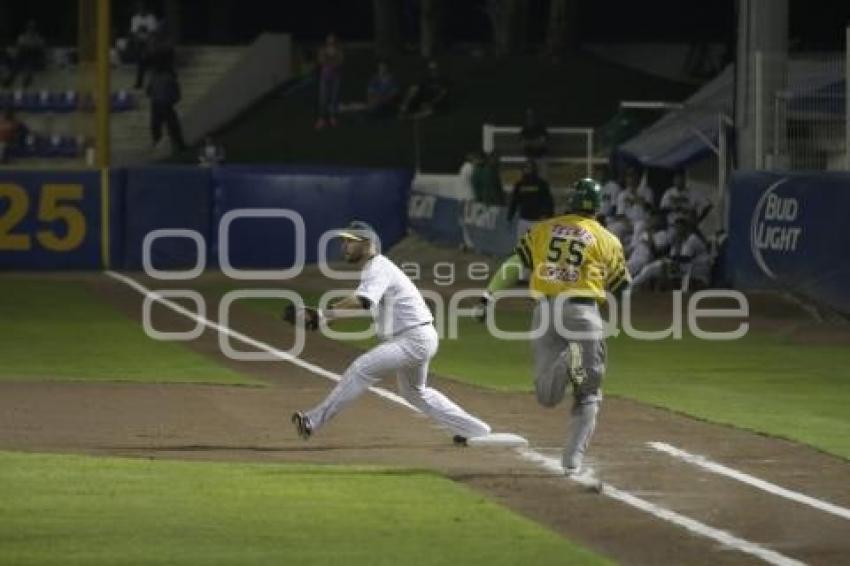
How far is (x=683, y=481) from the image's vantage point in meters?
15.1

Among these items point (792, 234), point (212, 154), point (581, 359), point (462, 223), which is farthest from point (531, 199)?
point (581, 359)

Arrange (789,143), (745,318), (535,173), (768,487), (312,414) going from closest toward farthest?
1. (768,487)
2. (312,414)
3. (745,318)
4. (789,143)
5. (535,173)

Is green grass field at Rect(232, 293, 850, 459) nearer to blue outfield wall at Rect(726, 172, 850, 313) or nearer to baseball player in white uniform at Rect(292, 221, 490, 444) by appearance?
blue outfield wall at Rect(726, 172, 850, 313)

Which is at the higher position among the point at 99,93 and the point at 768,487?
the point at 99,93

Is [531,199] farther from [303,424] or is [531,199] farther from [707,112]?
[303,424]

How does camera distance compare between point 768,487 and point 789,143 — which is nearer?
point 768,487

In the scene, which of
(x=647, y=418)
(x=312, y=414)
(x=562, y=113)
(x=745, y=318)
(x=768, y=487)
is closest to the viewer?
(x=768, y=487)

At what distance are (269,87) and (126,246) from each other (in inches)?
590

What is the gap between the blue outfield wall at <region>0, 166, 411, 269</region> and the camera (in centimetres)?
3931

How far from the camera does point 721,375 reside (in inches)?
922

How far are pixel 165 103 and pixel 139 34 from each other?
3.68 metres

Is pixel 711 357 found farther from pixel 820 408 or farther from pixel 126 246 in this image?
pixel 126 246

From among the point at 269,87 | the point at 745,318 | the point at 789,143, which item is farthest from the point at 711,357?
the point at 269,87
